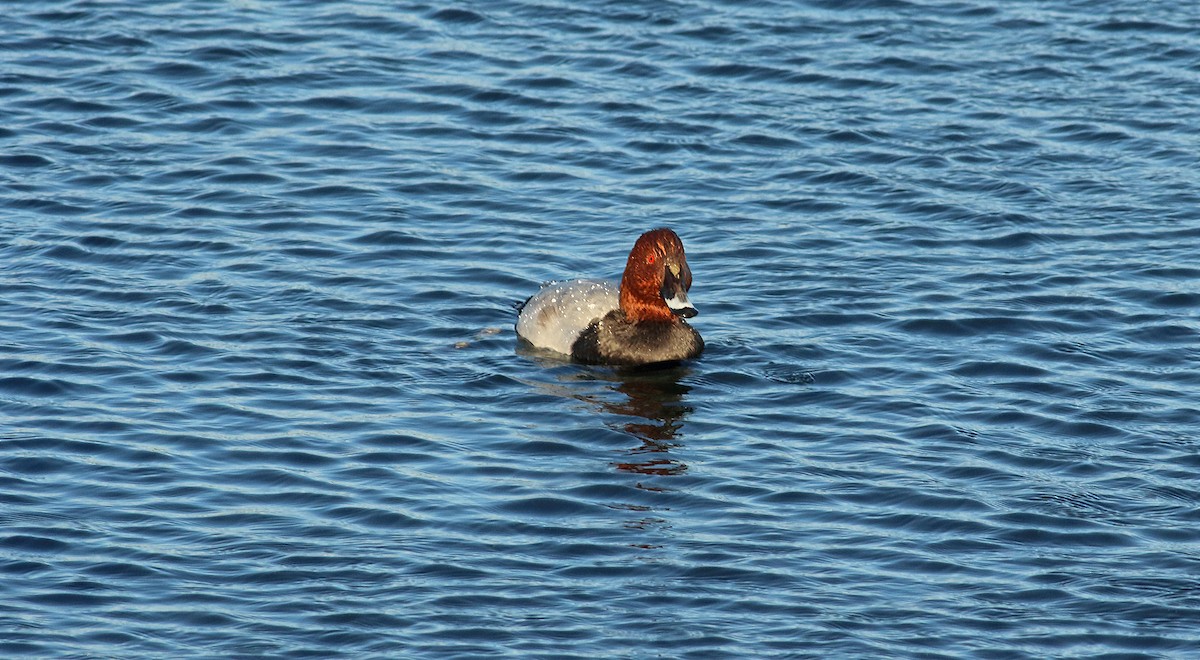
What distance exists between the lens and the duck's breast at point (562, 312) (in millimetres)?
12656

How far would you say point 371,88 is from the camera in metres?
18.1

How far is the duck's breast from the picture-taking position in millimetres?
12656

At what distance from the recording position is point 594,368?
12664mm

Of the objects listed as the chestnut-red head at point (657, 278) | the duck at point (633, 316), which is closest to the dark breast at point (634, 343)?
the duck at point (633, 316)

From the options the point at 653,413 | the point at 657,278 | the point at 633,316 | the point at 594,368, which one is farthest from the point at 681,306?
the point at 653,413

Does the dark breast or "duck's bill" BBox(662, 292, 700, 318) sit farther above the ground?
"duck's bill" BBox(662, 292, 700, 318)

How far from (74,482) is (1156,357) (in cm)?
726

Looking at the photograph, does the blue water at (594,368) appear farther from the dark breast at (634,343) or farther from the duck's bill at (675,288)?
the duck's bill at (675,288)

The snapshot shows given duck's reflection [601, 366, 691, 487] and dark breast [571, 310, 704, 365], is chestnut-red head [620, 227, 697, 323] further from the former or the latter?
duck's reflection [601, 366, 691, 487]

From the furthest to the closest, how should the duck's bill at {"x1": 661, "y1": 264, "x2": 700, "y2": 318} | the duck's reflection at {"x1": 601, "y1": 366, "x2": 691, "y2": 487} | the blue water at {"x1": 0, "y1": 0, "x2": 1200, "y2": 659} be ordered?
the duck's bill at {"x1": 661, "y1": 264, "x2": 700, "y2": 318} → the duck's reflection at {"x1": 601, "y1": 366, "x2": 691, "y2": 487} → the blue water at {"x1": 0, "y1": 0, "x2": 1200, "y2": 659}

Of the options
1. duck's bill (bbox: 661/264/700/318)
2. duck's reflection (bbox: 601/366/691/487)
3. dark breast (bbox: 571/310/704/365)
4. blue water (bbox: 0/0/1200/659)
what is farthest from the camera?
duck's bill (bbox: 661/264/700/318)

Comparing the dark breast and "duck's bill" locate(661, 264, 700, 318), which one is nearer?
the dark breast

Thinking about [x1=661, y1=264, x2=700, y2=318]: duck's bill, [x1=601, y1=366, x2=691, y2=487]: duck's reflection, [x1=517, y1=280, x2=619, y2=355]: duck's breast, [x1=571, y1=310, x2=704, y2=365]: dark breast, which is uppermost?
[x1=661, y1=264, x2=700, y2=318]: duck's bill

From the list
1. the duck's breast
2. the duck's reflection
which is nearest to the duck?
the duck's breast
